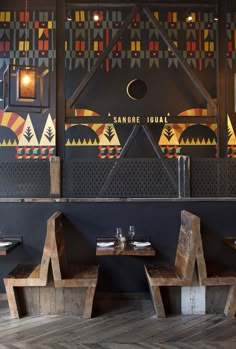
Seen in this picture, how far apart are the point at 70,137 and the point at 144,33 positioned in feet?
7.30

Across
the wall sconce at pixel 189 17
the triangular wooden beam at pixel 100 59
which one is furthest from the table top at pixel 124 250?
the wall sconce at pixel 189 17

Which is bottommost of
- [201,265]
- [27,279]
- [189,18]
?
[27,279]

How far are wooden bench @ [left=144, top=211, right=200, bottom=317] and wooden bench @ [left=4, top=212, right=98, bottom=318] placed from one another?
0.61 metres

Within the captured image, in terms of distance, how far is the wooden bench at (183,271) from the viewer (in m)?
3.72

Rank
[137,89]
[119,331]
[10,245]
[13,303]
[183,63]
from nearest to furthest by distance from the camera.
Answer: [119,331] < [13,303] < [10,245] < [183,63] < [137,89]

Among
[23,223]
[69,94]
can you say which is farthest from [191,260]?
[69,94]

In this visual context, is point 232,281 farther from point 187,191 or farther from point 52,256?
point 52,256

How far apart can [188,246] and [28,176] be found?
2.10 m

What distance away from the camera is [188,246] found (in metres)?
3.82

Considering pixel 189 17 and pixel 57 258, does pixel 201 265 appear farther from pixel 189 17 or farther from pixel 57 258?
pixel 189 17

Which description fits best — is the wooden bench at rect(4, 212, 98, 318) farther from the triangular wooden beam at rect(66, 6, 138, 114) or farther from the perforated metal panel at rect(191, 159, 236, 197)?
the triangular wooden beam at rect(66, 6, 138, 114)

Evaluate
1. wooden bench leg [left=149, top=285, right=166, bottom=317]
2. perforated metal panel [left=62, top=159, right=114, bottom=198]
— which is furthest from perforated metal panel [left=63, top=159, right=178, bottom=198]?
wooden bench leg [left=149, top=285, right=166, bottom=317]

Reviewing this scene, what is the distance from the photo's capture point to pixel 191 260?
147 inches

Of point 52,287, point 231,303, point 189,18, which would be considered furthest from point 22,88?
point 189,18
